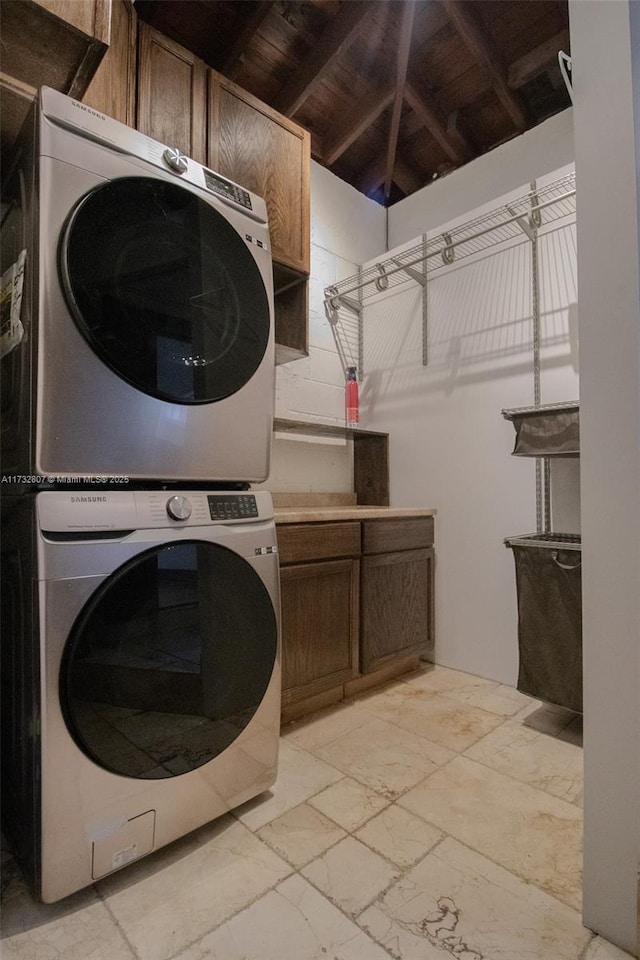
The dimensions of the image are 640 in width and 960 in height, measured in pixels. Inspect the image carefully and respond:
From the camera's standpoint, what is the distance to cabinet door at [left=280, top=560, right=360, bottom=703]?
1.61 meters

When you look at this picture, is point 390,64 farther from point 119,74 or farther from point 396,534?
point 396,534

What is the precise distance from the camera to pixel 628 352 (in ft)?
2.78

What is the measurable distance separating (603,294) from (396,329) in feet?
5.64

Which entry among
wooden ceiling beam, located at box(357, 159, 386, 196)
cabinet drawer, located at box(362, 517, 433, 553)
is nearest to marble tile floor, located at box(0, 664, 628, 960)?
cabinet drawer, located at box(362, 517, 433, 553)

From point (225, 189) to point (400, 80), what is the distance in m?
1.55

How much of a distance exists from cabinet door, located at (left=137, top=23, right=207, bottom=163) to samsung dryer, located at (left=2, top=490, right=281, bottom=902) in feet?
4.02

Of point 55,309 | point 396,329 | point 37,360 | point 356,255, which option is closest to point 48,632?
point 37,360

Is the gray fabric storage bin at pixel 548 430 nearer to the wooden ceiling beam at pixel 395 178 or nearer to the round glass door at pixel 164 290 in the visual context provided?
the round glass door at pixel 164 290

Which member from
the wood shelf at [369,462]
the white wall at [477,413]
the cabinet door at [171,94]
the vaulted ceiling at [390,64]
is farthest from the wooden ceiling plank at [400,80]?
the wood shelf at [369,462]

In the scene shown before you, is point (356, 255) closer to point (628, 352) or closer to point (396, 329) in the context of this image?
point (396, 329)

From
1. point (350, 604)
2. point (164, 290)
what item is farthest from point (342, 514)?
point (164, 290)

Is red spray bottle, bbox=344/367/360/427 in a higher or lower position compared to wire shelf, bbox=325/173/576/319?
lower

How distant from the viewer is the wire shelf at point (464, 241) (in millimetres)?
1890

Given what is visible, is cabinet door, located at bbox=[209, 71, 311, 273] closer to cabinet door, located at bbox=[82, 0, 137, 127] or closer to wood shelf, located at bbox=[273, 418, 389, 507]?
cabinet door, located at bbox=[82, 0, 137, 127]
